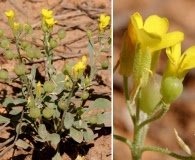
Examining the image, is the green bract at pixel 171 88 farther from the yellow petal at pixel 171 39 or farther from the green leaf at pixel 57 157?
the green leaf at pixel 57 157

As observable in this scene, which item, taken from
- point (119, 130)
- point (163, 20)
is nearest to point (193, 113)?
point (119, 130)

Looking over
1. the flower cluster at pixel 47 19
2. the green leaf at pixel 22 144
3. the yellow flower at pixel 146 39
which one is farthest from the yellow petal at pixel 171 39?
the green leaf at pixel 22 144

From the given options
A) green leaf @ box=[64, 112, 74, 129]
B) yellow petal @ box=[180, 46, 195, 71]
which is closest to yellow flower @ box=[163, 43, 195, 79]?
yellow petal @ box=[180, 46, 195, 71]

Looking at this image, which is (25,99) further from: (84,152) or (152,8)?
(152,8)

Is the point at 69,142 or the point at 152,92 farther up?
the point at 152,92

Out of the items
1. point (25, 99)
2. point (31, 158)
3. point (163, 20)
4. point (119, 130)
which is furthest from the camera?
point (119, 130)

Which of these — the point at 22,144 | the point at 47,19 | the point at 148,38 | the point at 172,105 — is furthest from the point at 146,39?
the point at 172,105

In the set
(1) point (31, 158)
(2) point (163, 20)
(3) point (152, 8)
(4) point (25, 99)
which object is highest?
(3) point (152, 8)

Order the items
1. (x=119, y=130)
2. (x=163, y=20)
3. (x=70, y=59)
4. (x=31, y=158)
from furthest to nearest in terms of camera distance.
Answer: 1. (x=70, y=59)
2. (x=119, y=130)
3. (x=31, y=158)
4. (x=163, y=20)
